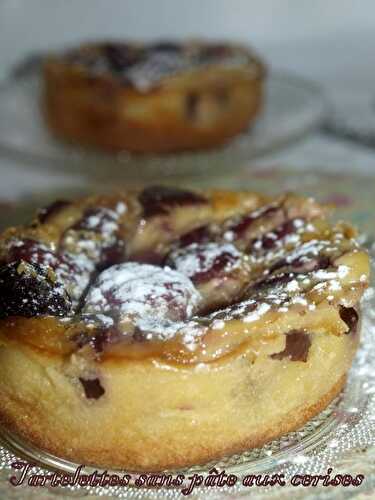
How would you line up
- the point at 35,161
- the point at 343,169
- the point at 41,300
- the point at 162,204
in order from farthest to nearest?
the point at 343,169, the point at 35,161, the point at 162,204, the point at 41,300

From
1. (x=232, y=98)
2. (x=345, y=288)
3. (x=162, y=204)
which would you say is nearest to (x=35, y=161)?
(x=232, y=98)

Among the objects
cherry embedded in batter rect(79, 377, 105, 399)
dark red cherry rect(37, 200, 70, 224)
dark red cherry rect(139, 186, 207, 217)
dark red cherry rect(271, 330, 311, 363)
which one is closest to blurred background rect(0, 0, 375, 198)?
dark red cherry rect(139, 186, 207, 217)

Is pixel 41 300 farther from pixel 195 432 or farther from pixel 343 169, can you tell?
pixel 343 169

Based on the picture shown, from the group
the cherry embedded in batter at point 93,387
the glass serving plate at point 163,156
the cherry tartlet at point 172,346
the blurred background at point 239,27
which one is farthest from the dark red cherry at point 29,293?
the blurred background at point 239,27

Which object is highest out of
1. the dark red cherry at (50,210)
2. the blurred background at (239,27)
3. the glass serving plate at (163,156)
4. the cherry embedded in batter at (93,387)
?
the dark red cherry at (50,210)

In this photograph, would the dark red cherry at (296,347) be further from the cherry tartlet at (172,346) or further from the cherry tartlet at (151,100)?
the cherry tartlet at (151,100)

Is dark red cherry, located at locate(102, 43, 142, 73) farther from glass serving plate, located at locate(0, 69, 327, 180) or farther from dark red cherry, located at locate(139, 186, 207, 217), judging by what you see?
dark red cherry, located at locate(139, 186, 207, 217)
